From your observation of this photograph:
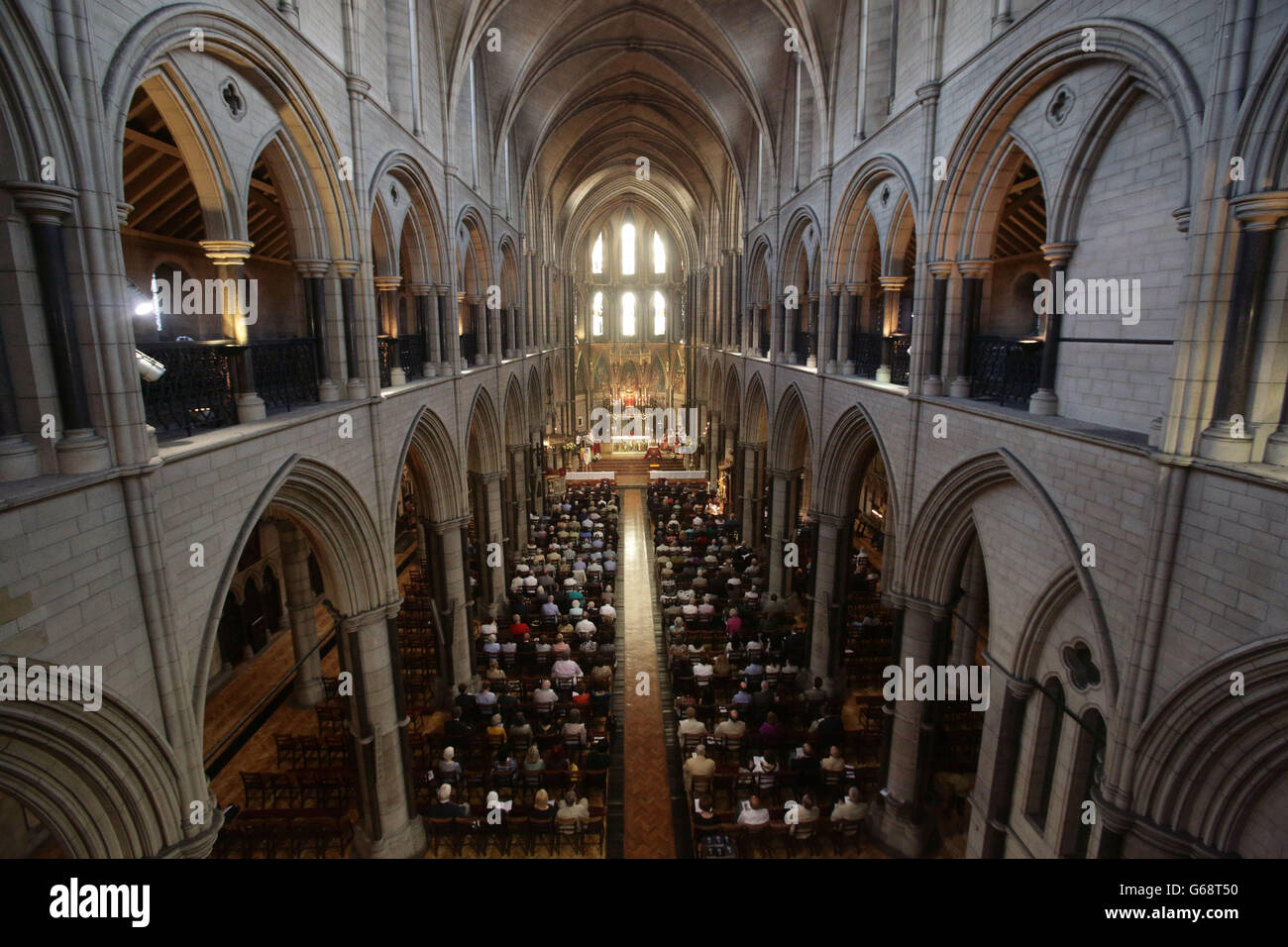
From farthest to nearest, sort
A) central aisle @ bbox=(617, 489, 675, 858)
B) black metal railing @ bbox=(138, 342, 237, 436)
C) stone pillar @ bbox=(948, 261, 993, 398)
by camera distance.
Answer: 1. central aisle @ bbox=(617, 489, 675, 858)
2. stone pillar @ bbox=(948, 261, 993, 398)
3. black metal railing @ bbox=(138, 342, 237, 436)

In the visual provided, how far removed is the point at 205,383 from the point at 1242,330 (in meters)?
8.67

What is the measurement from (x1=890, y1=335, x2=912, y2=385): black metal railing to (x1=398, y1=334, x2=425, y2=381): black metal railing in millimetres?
8320

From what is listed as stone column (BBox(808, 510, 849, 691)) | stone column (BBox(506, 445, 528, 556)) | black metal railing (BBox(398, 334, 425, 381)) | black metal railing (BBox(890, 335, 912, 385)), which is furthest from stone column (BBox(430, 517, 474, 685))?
black metal railing (BBox(890, 335, 912, 385))

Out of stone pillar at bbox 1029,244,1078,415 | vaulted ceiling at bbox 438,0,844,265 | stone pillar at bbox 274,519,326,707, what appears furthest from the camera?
vaulted ceiling at bbox 438,0,844,265

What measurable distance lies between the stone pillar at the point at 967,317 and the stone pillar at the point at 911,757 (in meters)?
3.19

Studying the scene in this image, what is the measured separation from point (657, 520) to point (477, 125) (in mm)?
14849

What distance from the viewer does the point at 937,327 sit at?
9062mm

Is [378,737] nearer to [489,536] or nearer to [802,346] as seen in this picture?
[489,536]

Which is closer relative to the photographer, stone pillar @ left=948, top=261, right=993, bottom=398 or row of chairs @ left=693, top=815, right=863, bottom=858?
stone pillar @ left=948, top=261, right=993, bottom=398

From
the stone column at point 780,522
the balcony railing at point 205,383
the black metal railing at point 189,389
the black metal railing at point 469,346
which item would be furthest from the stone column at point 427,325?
the stone column at point 780,522

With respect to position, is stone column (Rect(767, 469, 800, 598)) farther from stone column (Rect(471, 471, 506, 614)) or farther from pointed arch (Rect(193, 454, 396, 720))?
pointed arch (Rect(193, 454, 396, 720))

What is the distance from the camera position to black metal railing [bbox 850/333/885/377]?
12008mm

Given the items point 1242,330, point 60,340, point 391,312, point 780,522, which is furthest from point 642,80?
point 60,340

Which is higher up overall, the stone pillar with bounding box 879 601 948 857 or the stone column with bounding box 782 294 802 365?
the stone column with bounding box 782 294 802 365
